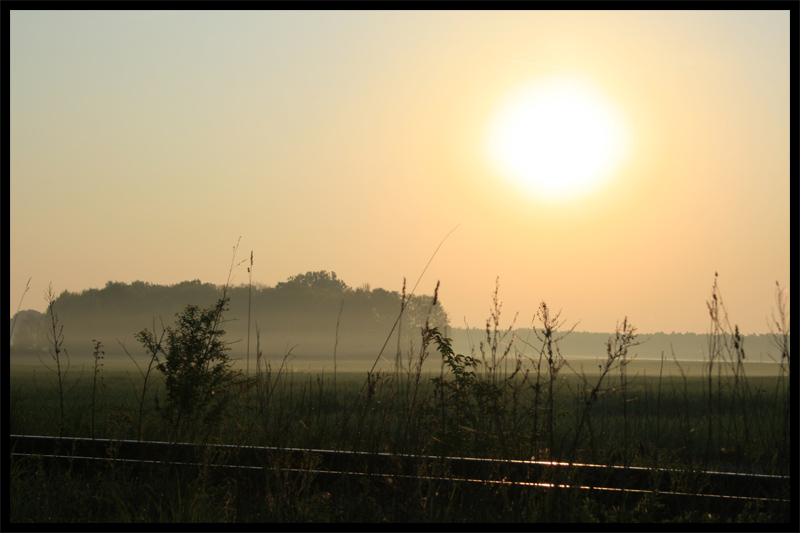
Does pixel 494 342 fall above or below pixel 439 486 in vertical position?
above

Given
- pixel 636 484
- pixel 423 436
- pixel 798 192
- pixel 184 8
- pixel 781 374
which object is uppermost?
pixel 184 8

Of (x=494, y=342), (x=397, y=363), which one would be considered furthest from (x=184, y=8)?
(x=494, y=342)

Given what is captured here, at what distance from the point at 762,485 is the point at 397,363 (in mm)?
2791

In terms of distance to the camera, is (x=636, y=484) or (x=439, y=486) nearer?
(x=439, y=486)

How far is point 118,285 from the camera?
97812 mm

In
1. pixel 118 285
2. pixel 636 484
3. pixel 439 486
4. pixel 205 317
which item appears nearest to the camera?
pixel 439 486

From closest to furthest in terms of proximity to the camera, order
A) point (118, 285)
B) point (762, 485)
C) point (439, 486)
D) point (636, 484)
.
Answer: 1. point (439, 486)
2. point (762, 485)
3. point (636, 484)
4. point (118, 285)

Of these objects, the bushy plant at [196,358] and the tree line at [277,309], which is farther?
the tree line at [277,309]

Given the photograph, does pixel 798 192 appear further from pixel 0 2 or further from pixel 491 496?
pixel 0 2

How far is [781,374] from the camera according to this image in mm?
4613

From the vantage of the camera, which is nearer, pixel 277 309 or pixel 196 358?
pixel 196 358

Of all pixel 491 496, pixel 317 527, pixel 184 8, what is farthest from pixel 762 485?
pixel 184 8

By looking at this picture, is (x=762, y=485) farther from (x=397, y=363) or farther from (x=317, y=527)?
(x=317, y=527)

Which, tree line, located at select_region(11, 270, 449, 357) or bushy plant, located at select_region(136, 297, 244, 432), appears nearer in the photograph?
bushy plant, located at select_region(136, 297, 244, 432)
